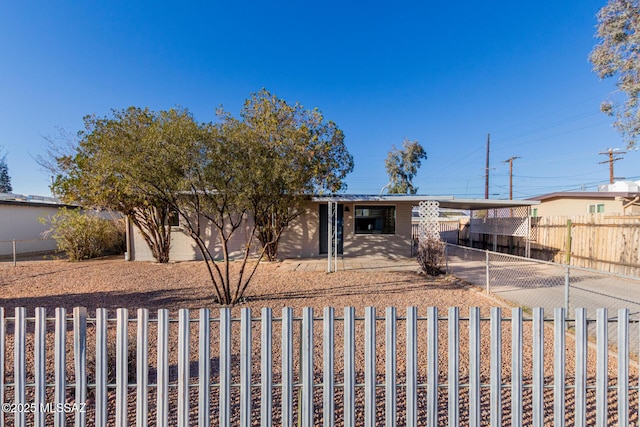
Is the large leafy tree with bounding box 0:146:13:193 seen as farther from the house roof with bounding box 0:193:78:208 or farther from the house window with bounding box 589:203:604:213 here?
the house window with bounding box 589:203:604:213

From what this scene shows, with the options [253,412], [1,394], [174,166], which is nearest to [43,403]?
[1,394]

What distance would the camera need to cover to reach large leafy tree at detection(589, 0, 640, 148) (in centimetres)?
624

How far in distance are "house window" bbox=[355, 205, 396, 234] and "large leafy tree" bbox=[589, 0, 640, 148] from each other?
6468mm

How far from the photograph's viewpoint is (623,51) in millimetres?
6406

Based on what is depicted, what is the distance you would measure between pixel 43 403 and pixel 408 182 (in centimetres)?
2467

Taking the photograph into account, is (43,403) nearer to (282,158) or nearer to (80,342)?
(80,342)

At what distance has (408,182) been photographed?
2447cm

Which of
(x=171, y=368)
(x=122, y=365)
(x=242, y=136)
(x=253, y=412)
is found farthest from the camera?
(x=242, y=136)

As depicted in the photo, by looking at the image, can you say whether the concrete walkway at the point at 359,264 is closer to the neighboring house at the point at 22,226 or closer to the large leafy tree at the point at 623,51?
the large leafy tree at the point at 623,51

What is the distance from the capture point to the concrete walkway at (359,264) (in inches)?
344

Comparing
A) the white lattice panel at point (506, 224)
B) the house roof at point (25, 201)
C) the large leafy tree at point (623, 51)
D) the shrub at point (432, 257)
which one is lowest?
the shrub at point (432, 257)

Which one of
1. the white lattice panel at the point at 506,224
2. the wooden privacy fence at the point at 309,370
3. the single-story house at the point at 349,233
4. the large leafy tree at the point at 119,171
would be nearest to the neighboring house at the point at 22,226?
the large leafy tree at the point at 119,171

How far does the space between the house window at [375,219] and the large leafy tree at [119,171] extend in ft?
21.6

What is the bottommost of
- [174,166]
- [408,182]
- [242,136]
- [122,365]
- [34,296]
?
[34,296]
